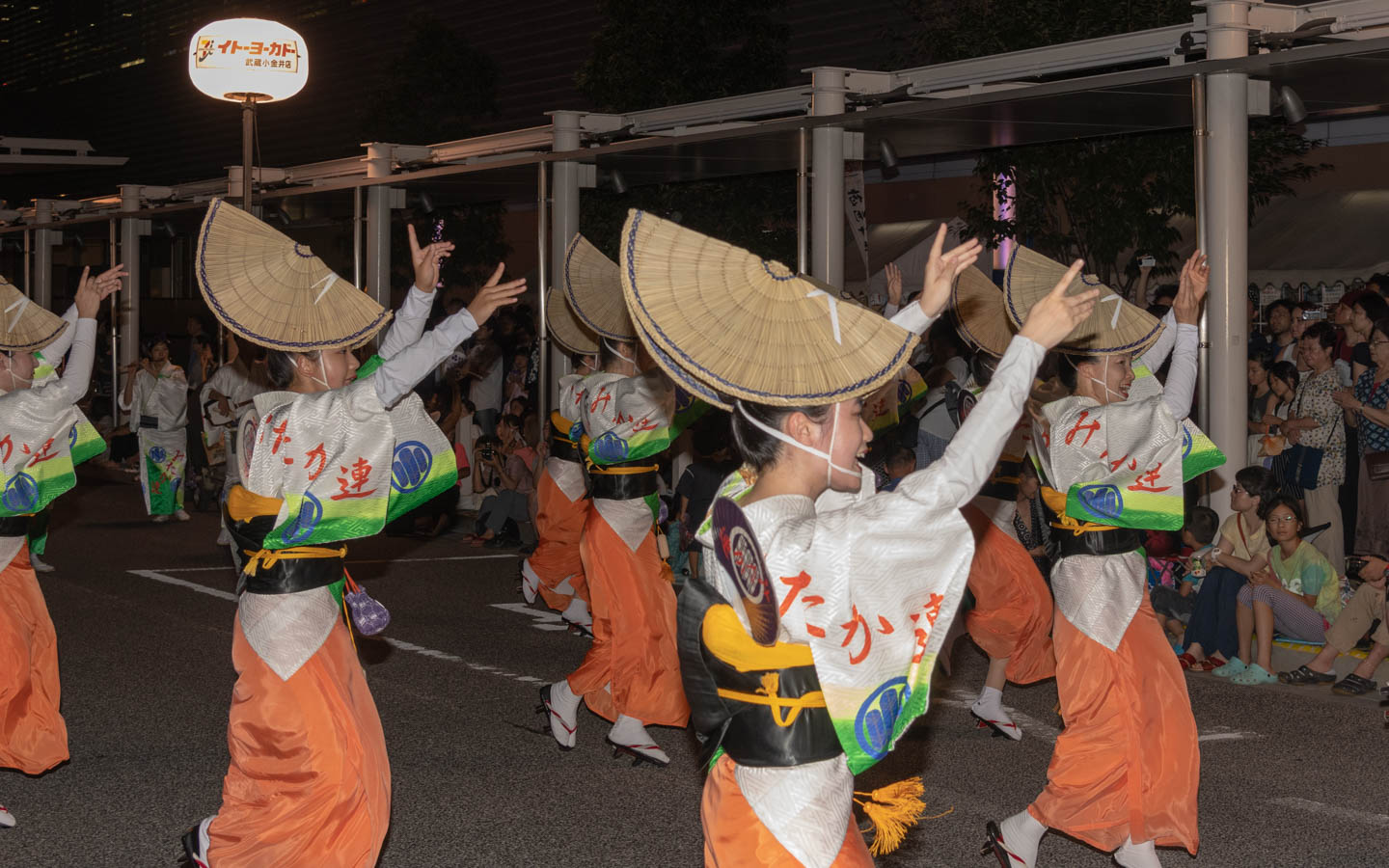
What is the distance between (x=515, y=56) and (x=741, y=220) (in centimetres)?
1091

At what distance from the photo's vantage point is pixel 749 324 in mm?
2939

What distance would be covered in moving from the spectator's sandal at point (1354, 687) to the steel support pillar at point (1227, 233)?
1.23m

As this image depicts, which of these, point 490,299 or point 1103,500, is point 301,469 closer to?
point 490,299

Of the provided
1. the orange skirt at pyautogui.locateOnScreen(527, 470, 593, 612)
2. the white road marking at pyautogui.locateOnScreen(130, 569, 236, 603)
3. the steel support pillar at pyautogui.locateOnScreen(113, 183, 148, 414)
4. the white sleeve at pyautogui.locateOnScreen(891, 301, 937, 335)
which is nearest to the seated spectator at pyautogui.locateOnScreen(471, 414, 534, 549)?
the white road marking at pyautogui.locateOnScreen(130, 569, 236, 603)

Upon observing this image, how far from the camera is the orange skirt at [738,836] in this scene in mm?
2959

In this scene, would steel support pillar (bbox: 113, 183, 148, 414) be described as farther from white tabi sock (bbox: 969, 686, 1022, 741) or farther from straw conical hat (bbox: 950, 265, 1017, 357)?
straw conical hat (bbox: 950, 265, 1017, 357)

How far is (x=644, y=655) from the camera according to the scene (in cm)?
641

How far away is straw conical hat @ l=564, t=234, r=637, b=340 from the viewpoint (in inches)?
279

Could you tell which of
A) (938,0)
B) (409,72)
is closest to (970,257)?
(938,0)

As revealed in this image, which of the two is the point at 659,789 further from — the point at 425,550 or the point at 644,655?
the point at 425,550

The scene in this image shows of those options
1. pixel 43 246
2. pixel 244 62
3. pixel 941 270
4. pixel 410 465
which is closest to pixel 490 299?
pixel 410 465

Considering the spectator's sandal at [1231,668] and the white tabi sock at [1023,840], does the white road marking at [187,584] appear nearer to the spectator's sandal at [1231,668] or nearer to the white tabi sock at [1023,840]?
the spectator's sandal at [1231,668]

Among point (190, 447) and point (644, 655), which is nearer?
point (644, 655)

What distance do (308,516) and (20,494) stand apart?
2.08m
